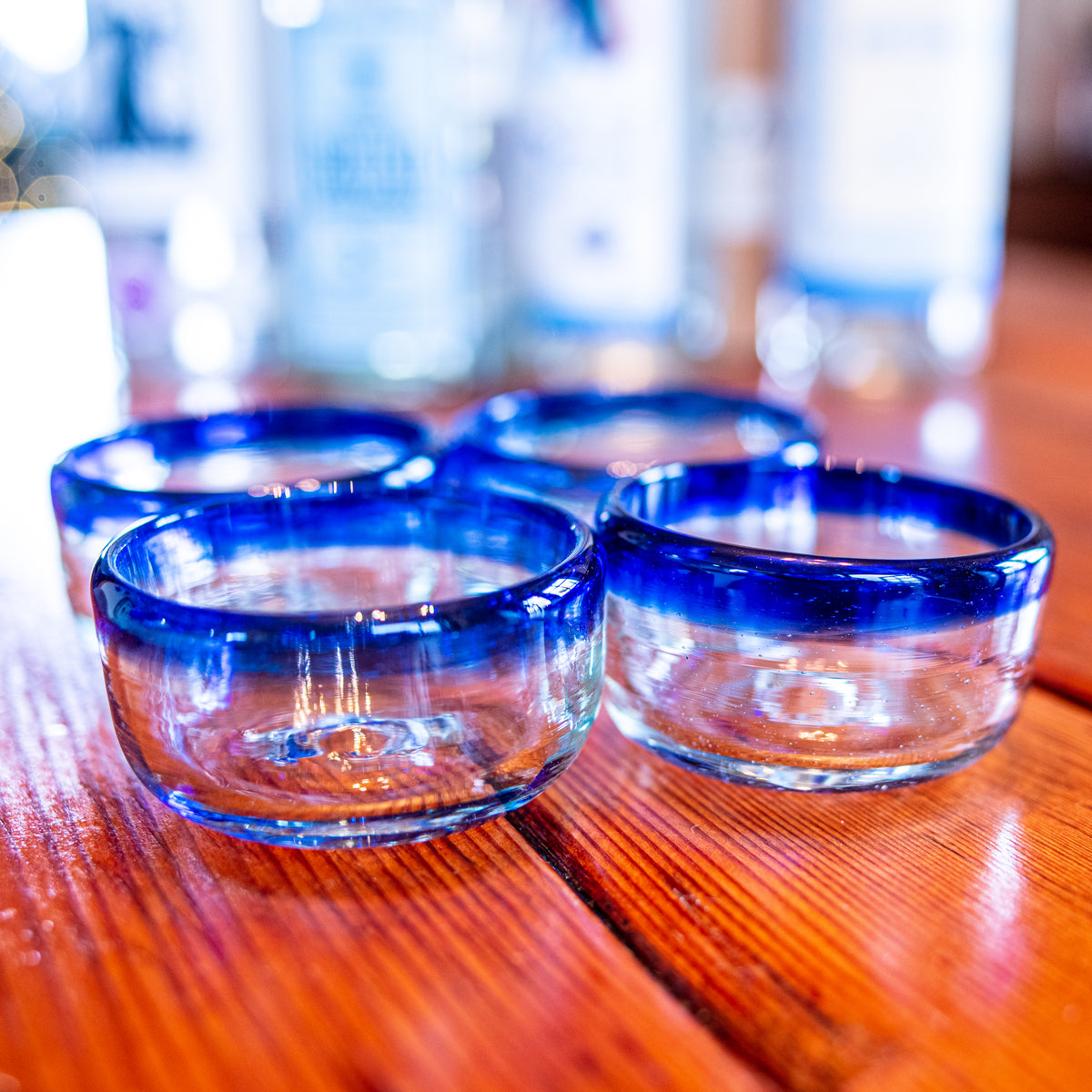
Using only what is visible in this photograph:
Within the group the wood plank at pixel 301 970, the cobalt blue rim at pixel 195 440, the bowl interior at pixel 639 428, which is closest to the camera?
the wood plank at pixel 301 970

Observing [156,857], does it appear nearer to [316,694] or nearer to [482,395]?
[316,694]

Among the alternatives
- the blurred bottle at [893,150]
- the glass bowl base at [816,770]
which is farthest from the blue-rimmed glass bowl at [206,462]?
the blurred bottle at [893,150]

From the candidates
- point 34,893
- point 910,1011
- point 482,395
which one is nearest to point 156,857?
point 34,893

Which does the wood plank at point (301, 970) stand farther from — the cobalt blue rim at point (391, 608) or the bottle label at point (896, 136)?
the bottle label at point (896, 136)

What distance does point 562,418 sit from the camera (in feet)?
1.54

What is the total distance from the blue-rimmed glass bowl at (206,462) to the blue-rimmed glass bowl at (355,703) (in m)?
0.07

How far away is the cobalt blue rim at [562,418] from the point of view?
362 millimetres

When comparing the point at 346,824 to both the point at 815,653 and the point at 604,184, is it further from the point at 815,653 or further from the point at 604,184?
the point at 604,184

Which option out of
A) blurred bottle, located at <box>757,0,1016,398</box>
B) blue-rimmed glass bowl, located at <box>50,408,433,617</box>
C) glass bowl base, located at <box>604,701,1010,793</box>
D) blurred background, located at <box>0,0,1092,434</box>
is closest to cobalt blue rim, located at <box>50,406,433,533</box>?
blue-rimmed glass bowl, located at <box>50,408,433,617</box>

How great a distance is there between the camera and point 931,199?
69 cm

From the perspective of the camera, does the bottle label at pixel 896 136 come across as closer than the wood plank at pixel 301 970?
No

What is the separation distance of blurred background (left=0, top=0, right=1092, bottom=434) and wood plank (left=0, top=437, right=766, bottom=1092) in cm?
42

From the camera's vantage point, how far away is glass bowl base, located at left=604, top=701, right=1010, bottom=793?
0.26 metres

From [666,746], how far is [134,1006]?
12cm
